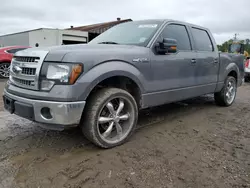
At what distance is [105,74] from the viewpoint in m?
2.86

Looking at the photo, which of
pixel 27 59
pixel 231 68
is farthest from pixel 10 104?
pixel 231 68

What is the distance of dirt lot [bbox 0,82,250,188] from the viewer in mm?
2346

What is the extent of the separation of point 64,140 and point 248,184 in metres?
2.35

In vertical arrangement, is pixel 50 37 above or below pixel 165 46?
above

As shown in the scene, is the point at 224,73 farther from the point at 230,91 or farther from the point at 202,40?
the point at 202,40

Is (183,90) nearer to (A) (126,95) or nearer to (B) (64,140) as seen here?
(A) (126,95)

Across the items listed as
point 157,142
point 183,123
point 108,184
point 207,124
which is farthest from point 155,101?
point 108,184

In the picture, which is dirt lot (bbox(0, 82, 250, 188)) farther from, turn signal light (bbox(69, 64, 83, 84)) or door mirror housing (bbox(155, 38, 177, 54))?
door mirror housing (bbox(155, 38, 177, 54))

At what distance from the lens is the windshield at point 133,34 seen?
3.67 m

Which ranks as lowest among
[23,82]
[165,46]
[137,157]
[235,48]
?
[137,157]

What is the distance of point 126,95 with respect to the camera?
3.13 metres

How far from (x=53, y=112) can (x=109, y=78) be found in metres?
0.95

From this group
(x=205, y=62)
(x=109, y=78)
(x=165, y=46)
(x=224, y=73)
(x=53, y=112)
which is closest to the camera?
(x=53, y=112)

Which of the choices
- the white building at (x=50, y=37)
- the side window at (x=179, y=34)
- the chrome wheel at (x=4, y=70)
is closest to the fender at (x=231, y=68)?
the side window at (x=179, y=34)
